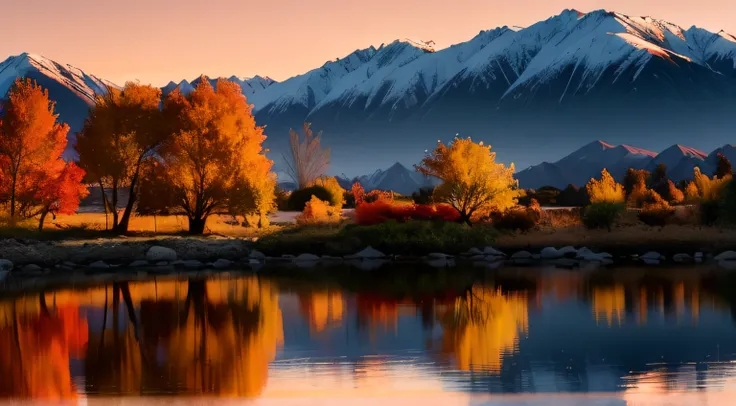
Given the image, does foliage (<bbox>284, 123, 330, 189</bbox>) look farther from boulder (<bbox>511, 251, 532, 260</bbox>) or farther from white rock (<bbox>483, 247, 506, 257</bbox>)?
boulder (<bbox>511, 251, 532, 260</bbox>)

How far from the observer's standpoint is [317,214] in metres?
48.6

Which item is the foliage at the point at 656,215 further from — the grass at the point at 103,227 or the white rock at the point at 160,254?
the white rock at the point at 160,254

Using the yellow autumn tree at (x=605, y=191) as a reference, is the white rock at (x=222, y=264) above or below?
below

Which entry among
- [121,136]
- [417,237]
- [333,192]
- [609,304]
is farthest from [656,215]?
[121,136]

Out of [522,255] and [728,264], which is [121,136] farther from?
[728,264]

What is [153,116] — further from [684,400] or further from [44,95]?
[684,400]

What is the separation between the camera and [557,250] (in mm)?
38875

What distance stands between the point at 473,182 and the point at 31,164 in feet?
75.3

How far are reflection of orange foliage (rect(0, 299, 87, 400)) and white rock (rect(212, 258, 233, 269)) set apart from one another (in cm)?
1294

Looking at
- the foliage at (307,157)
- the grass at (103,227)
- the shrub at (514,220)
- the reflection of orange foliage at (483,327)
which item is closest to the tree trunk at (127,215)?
the grass at (103,227)

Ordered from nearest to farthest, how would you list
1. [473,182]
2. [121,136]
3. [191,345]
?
[191,345]
[121,136]
[473,182]

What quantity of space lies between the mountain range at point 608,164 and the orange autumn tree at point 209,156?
67.7 m

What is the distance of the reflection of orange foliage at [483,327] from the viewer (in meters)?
15.9

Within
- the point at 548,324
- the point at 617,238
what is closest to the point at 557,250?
the point at 617,238
